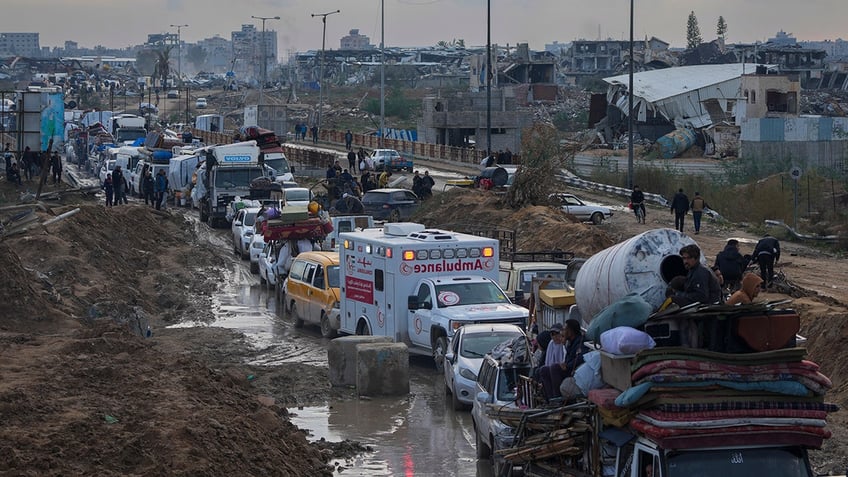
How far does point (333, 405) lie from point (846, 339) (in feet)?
26.5

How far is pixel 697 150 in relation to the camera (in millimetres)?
82188

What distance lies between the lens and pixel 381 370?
20000 mm

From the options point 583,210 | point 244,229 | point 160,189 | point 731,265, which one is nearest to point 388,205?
point 244,229

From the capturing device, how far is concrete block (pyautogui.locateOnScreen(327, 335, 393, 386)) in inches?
805

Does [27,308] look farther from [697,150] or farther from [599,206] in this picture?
[697,150]

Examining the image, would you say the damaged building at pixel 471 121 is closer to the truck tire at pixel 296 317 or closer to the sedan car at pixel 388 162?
the sedan car at pixel 388 162

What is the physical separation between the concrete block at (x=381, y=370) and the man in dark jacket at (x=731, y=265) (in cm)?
513

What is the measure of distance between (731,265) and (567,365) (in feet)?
32.9

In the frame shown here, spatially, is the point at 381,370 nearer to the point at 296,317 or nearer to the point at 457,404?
the point at 457,404

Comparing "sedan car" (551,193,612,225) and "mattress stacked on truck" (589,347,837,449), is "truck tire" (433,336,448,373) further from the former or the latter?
"sedan car" (551,193,612,225)

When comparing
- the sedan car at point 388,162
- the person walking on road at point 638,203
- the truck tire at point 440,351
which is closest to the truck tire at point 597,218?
the person walking on road at point 638,203

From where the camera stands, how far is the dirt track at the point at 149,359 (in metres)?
12.4

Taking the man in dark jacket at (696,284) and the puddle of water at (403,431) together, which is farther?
the puddle of water at (403,431)

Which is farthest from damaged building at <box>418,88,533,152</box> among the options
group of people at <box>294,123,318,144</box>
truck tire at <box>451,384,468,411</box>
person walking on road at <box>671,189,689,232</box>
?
truck tire at <box>451,384,468,411</box>
